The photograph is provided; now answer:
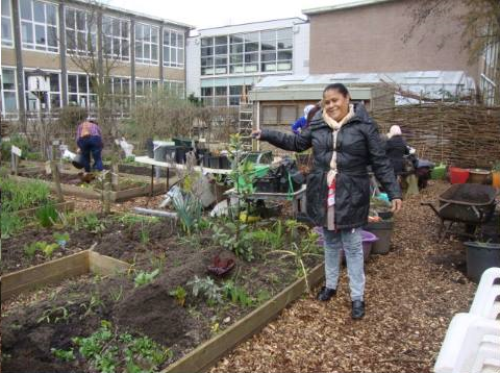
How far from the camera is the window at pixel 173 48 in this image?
34.4 m

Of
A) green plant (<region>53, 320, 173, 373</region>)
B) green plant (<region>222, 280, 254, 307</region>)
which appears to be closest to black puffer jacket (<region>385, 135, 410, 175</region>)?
green plant (<region>222, 280, 254, 307</region>)

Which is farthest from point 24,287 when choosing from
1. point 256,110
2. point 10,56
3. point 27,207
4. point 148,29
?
point 148,29

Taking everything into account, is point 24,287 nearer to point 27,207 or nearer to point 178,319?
point 178,319

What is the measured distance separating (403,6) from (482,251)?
22713 millimetres

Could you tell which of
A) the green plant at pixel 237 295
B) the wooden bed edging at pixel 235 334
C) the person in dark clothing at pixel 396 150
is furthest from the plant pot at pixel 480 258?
the person in dark clothing at pixel 396 150

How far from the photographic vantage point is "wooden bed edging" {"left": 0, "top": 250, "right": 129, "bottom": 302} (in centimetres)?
381

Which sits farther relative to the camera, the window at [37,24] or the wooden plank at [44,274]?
the window at [37,24]

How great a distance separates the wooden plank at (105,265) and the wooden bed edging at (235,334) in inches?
52.4

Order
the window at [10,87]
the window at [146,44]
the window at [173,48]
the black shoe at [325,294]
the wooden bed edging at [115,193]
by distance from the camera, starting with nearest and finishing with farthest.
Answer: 1. the black shoe at [325,294]
2. the wooden bed edging at [115,193]
3. the window at [10,87]
4. the window at [146,44]
5. the window at [173,48]

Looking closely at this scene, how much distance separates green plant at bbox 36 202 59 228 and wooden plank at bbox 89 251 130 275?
116 centimetres

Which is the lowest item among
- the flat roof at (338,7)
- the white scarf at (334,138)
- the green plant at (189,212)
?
the green plant at (189,212)

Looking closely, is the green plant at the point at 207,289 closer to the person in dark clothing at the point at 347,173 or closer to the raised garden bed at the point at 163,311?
the raised garden bed at the point at 163,311

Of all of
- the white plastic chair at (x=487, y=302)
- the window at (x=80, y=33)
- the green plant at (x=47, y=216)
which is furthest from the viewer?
the window at (x=80, y=33)

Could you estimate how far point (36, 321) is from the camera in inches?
114
